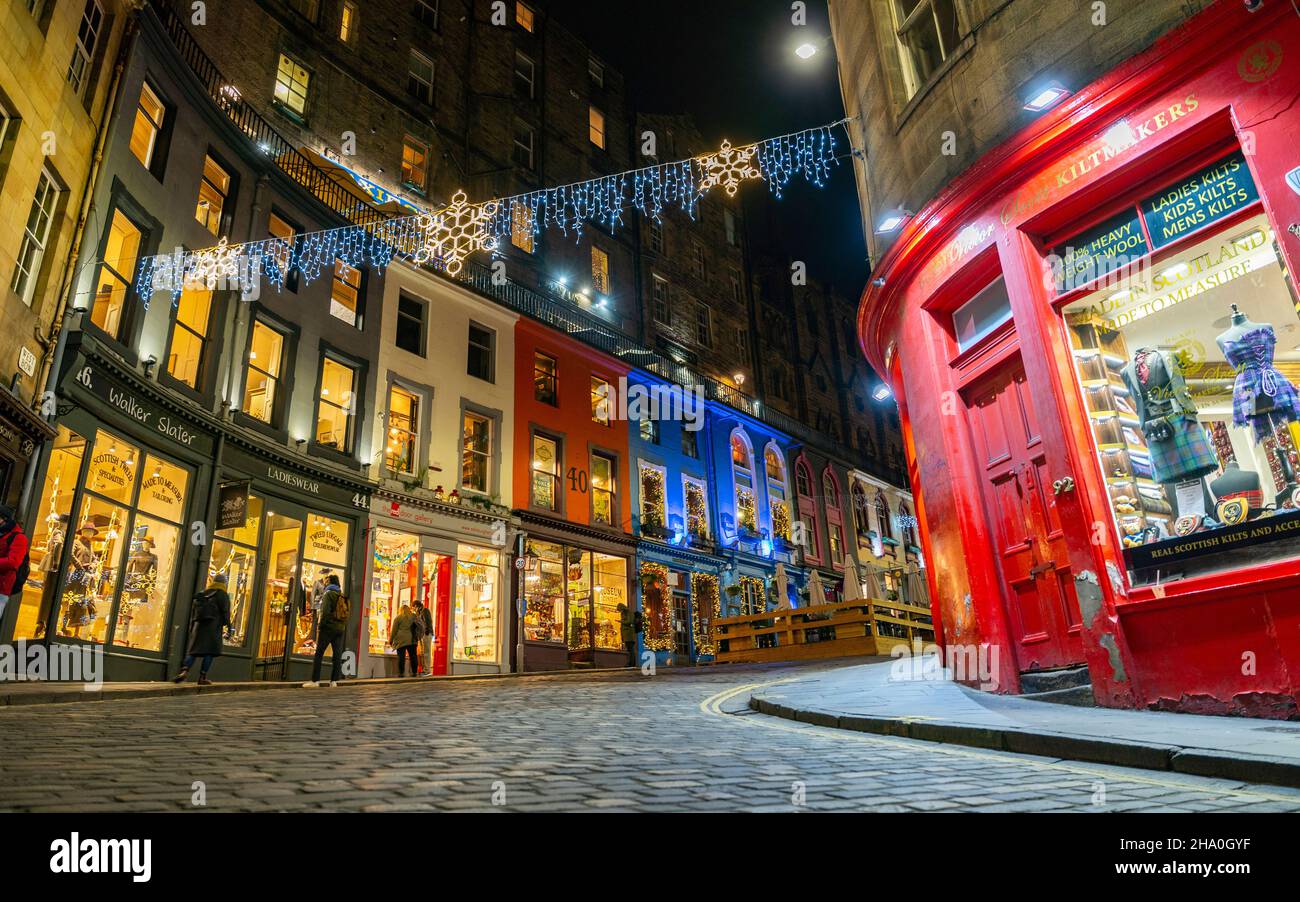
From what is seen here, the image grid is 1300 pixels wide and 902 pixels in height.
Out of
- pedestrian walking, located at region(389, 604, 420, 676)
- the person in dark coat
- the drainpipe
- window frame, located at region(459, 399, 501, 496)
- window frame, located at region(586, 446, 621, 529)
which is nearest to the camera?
the drainpipe

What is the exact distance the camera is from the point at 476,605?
21641 millimetres

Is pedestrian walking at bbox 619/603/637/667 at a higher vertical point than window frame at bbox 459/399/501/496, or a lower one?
lower

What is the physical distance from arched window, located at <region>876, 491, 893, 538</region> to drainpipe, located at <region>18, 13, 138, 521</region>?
3471 centimetres

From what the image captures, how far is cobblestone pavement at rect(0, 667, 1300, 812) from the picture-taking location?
3.47 meters

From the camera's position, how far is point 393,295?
21.6 meters

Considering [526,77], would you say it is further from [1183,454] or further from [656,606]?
[1183,454]

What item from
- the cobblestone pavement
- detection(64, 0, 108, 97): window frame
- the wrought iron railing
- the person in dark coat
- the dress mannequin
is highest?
the wrought iron railing

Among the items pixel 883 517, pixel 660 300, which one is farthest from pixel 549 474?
pixel 883 517

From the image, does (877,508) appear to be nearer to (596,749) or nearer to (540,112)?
(540,112)

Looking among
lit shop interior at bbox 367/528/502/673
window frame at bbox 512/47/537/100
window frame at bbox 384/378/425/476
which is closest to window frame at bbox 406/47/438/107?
window frame at bbox 512/47/537/100

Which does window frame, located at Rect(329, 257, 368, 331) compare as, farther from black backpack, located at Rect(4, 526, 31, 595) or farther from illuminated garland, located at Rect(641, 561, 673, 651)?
illuminated garland, located at Rect(641, 561, 673, 651)
